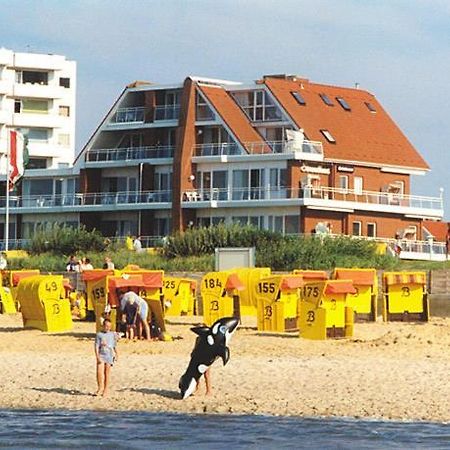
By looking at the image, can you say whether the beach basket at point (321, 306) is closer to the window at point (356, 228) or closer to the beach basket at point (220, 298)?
the beach basket at point (220, 298)

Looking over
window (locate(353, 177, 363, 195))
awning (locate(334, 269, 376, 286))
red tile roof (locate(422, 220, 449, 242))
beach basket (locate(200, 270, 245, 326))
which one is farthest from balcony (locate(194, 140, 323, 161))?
beach basket (locate(200, 270, 245, 326))

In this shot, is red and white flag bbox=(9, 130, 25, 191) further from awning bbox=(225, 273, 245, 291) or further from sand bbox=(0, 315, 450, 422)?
awning bbox=(225, 273, 245, 291)

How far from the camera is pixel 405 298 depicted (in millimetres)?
43062

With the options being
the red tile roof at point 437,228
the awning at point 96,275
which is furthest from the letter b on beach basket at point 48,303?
the red tile roof at point 437,228

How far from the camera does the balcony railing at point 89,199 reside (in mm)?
79375

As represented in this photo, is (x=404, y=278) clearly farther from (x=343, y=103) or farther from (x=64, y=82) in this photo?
(x=64, y=82)

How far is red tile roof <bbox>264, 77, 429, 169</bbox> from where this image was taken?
77250 millimetres

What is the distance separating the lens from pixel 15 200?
282ft

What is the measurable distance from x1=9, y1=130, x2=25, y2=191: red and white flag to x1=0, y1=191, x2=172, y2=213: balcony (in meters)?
1.62

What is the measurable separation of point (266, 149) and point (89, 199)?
1105 centimetres

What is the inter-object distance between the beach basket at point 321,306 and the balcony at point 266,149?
38671mm

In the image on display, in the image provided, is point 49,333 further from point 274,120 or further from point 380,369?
point 274,120

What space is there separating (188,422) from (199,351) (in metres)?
1.12

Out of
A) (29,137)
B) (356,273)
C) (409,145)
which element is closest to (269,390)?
(356,273)
